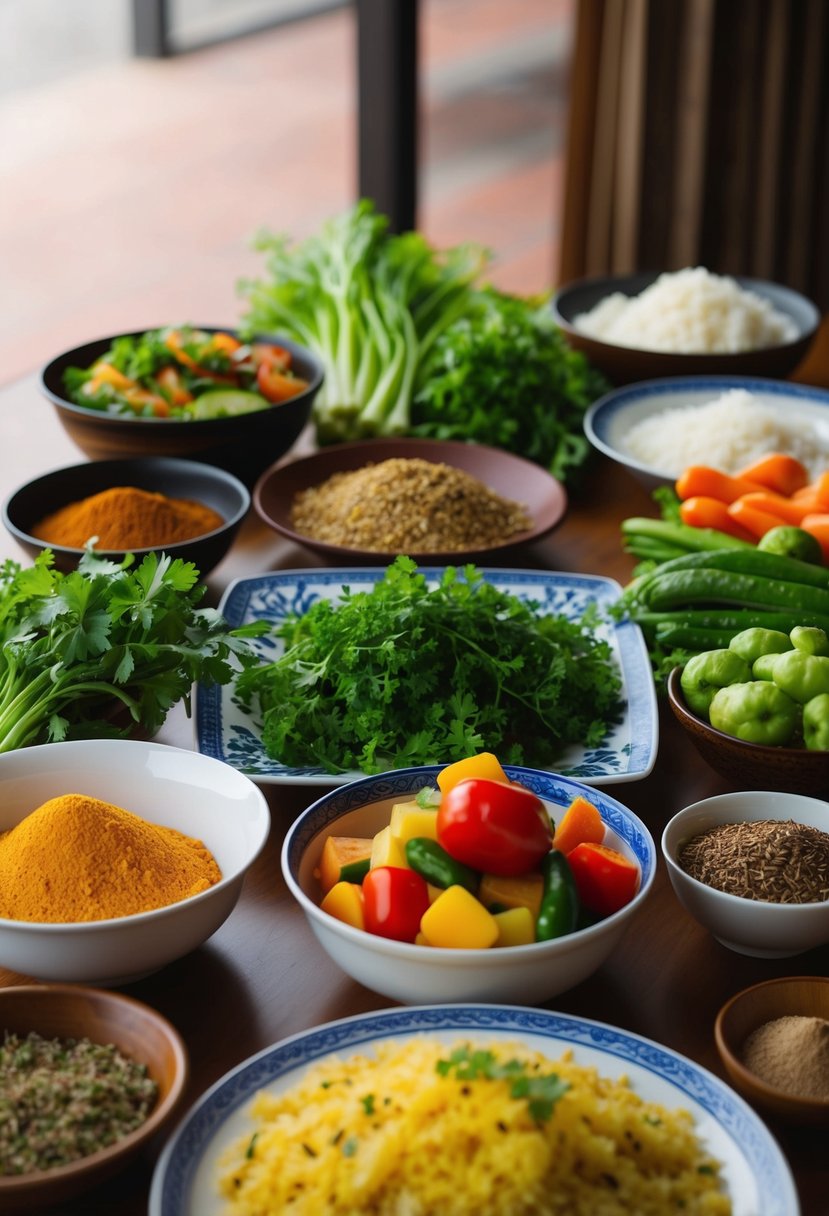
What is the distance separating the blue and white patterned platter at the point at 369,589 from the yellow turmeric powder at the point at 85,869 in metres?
0.23

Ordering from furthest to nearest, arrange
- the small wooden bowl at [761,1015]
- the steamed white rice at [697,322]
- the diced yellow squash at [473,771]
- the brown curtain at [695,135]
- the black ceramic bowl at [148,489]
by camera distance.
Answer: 1. the brown curtain at [695,135]
2. the steamed white rice at [697,322]
3. the black ceramic bowl at [148,489]
4. the diced yellow squash at [473,771]
5. the small wooden bowl at [761,1015]

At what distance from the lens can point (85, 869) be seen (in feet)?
4.23

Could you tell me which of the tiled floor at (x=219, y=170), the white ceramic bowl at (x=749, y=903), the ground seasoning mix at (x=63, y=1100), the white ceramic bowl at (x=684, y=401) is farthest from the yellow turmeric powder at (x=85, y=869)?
the tiled floor at (x=219, y=170)

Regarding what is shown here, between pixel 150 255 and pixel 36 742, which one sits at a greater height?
pixel 36 742

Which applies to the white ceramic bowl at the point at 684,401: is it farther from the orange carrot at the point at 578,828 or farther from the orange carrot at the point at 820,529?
the orange carrot at the point at 578,828

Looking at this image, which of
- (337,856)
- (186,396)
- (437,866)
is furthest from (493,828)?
(186,396)

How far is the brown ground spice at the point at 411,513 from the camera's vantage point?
212cm

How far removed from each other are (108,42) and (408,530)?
22.1ft

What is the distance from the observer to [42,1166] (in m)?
1.02

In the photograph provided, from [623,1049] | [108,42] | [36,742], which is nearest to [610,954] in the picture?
[623,1049]

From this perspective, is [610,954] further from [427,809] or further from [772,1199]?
[772,1199]

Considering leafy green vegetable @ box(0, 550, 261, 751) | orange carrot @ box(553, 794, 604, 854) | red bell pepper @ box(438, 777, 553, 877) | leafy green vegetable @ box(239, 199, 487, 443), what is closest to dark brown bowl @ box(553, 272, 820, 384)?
leafy green vegetable @ box(239, 199, 487, 443)

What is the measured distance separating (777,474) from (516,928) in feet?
4.09

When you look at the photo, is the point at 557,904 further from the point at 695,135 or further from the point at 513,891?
the point at 695,135
